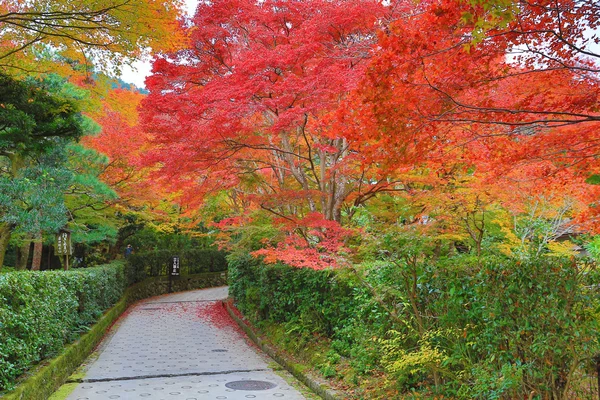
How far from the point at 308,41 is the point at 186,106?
286 centimetres

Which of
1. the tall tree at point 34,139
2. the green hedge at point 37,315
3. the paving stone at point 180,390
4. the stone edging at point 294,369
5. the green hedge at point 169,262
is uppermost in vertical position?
the tall tree at point 34,139

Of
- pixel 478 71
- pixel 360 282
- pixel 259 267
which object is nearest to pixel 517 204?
pixel 360 282

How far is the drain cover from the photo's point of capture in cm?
724

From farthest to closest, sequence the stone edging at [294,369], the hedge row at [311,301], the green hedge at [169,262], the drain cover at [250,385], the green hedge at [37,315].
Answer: the green hedge at [169,262] < the drain cover at [250,385] < the hedge row at [311,301] < the stone edging at [294,369] < the green hedge at [37,315]

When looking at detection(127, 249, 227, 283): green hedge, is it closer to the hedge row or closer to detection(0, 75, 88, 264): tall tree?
detection(0, 75, 88, 264): tall tree

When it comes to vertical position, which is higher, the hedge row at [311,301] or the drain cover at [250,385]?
the hedge row at [311,301]

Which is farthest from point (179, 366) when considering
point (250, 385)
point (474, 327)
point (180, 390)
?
point (474, 327)

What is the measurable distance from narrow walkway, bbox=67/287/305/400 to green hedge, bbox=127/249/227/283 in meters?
8.09

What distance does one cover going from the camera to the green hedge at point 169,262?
77.8 feet

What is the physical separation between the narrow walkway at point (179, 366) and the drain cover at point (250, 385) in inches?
0.6

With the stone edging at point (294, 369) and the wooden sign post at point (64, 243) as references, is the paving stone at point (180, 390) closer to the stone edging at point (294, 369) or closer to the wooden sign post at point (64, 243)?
the stone edging at point (294, 369)

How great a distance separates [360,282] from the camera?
6.28m

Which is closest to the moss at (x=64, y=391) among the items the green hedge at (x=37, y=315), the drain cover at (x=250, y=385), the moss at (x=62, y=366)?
the moss at (x=62, y=366)

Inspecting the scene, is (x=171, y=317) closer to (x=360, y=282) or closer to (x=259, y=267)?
(x=259, y=267)
